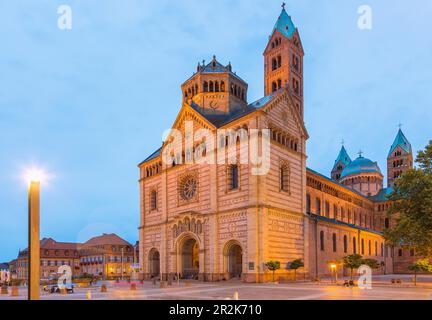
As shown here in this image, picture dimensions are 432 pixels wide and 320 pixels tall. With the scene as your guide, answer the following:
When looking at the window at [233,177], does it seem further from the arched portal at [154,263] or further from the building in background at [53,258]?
the building in background at [53,258]

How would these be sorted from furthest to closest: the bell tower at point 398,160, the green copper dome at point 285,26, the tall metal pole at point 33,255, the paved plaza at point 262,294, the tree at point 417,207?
the bell tower at point 398,160, the green copper dome at point 285,26, the tree at point 417,207, the paved plaza at point 262,294, the tall metal pole at point 33,255

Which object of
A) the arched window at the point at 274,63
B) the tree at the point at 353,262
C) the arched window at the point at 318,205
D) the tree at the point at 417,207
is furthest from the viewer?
the arched window at the point at 274,63

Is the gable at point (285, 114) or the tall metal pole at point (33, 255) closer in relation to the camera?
the tall metal pole at point (33, 255)

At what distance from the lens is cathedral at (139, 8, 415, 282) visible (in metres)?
45.5

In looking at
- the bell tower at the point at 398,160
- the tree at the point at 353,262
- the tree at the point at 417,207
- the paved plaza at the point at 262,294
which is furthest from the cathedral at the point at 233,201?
the bell tower at the point at 398,160

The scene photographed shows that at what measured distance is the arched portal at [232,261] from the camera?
47.0 meters

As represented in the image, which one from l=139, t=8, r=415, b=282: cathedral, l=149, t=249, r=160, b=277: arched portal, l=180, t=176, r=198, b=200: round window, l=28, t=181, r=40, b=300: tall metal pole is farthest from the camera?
l=149, t=249, r=160, b=277: arched portal

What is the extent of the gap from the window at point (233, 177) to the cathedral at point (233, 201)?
12 centimetres

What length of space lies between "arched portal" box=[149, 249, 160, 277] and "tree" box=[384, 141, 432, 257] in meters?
35.1

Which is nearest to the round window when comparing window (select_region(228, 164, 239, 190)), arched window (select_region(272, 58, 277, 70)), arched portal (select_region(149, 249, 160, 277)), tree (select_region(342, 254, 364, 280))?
window (select_region(228, 164, 239, 190))

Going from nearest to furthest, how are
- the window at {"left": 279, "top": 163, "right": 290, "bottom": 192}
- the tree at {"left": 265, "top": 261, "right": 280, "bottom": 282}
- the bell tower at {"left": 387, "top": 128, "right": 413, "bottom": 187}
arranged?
the tree at {"left": 265, "top": 261, "right": 280, "bottom": 282}
the window at {"left": 279, "top": 163, "right": 290, "bottom": 192}
the bell tower at {"left": 387, "top": 128, "right": 413, "bottom": 187}

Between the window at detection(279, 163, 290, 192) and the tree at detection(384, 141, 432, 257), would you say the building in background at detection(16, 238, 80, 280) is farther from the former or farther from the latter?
the tree at detection(384, 141, 432, 257)
